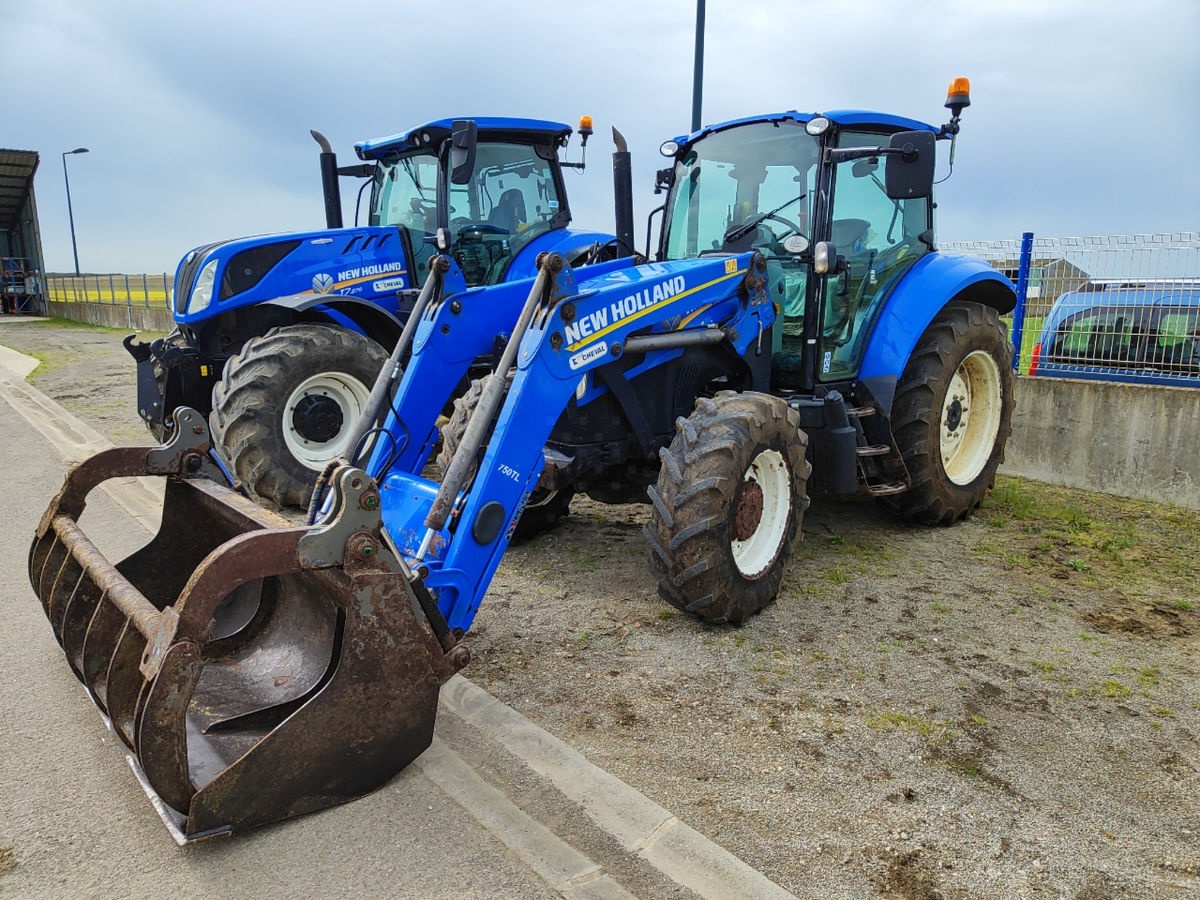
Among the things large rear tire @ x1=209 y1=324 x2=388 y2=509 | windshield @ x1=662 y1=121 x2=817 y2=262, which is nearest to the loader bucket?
large rear tire @ x1=209 y1=324 x2=388 y2=509

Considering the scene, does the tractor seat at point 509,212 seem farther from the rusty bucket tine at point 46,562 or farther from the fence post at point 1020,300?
the rusty bucket tine at point 46,562

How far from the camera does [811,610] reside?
14.8 feet

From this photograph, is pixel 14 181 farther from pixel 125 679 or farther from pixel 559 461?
pixel 125 679

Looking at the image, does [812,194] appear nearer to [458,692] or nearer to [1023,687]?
[1023,687]

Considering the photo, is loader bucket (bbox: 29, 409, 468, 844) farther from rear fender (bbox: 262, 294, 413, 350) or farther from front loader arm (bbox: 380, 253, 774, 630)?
rear fender (bbox: 262, 294, 413, 350)

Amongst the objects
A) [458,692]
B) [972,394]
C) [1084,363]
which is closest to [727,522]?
[458,692]

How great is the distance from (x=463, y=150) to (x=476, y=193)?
1.25 m

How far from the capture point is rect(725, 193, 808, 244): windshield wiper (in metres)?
5.17

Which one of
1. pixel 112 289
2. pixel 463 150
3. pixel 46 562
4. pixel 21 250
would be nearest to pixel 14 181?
pixel 21 250

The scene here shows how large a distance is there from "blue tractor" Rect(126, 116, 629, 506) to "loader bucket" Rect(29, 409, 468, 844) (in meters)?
2.60

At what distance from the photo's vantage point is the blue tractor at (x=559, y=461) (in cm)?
277

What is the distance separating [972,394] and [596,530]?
2839 millimetres

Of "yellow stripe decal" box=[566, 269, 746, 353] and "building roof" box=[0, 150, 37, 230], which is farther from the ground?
"building roof" box=[0, 150, 37, 230]

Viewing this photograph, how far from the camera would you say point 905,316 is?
5398 mm
